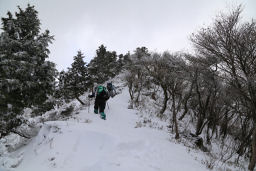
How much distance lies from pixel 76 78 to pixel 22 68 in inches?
554

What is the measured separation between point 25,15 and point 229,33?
11.7 m

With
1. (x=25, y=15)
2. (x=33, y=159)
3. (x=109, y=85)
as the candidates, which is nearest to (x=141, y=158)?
(x=33, y=159)

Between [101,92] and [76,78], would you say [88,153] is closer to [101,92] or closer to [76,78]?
[101,92]

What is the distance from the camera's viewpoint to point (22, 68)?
6.83 m

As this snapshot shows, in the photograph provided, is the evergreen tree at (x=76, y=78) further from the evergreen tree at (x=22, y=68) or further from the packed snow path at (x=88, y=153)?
the packed snow path at (x=88, y=153)

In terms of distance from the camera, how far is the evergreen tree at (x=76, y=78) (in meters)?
20.5

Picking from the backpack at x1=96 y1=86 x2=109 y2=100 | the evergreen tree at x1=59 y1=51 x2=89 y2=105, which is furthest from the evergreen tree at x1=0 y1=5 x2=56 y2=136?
the evergreen tree at x1=59 y1=51 x2=89 y2=105

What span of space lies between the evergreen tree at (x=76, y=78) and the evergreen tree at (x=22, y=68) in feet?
40.9

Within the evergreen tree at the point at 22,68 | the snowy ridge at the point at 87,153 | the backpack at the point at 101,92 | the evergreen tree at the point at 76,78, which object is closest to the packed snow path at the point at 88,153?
the snowy ridge at the point at 87,153

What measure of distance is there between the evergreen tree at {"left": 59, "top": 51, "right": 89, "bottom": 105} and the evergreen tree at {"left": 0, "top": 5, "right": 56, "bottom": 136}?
1248cm

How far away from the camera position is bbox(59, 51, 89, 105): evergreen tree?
2047 cm

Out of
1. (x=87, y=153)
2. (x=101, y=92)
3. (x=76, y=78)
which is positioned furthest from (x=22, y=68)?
(x=76, y=78)

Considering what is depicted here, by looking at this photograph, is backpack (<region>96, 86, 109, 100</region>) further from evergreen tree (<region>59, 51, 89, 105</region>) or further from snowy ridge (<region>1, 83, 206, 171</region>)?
evergreen tree (<region>59, 51, 89, 105</region>)

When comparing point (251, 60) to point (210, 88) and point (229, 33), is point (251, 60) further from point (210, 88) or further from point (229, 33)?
point (210, 88)
